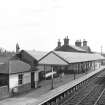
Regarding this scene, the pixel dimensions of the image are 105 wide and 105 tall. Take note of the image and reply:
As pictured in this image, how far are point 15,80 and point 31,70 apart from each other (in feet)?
12.8

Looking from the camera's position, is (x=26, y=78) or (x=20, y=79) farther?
(x=26, y=78)

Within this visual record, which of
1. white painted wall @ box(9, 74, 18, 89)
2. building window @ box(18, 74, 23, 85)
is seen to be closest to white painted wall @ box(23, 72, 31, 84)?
building window @ box(18, 74, 23, 85)

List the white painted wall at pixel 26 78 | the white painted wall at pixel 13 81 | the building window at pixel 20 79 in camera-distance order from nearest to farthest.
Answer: the white painted wall at pixel 13 81, the building window at pixel 20 79, the white painted wall at pixel 26 78

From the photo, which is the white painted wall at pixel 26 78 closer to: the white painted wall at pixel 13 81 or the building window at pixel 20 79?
the building window at pixel 20 79

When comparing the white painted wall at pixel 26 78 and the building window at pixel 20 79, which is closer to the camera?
the building window at pixel 20 79

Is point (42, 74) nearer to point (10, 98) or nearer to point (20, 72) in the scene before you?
point (20, 72)

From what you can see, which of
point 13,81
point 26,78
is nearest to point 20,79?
point 26,78

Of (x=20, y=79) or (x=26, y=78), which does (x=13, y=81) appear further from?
(x=26, y=78)

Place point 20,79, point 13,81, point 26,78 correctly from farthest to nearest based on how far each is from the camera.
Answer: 1. point 26,78
2. point 20,79
3. point 13,81

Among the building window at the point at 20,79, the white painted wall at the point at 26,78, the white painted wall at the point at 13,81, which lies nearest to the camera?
the white painted wall at the point at 13,81

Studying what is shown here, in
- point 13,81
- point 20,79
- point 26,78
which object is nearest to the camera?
point 13,81

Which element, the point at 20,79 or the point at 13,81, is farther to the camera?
the point at 20,79

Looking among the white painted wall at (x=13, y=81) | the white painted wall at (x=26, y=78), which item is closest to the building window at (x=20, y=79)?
the white painted wall at (x=26, y=78)

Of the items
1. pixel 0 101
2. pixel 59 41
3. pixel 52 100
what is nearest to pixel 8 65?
pixel 0 101
